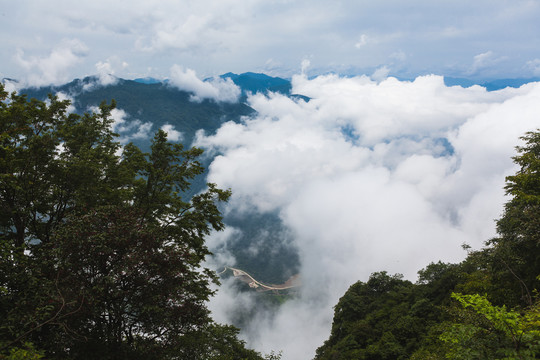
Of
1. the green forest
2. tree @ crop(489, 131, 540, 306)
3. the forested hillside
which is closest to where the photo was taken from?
the forested hillside

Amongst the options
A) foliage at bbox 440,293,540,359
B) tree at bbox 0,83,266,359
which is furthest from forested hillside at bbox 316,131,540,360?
tree at bbox 0,83,266,359

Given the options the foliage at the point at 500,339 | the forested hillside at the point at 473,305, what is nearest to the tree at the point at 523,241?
the forested hillside at the point at 473,305

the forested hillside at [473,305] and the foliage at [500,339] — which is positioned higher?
the forested hillside at [473,305]

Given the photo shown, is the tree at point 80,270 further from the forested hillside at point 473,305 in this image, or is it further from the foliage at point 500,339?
the forested hillside at point 473,305

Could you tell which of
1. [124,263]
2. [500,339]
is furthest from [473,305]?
[124,263]

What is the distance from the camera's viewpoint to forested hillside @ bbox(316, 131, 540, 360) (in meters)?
6.14

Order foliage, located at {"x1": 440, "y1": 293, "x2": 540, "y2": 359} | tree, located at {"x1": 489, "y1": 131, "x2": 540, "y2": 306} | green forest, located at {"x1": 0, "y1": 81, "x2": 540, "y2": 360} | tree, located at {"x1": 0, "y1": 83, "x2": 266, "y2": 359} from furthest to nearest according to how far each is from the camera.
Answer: tree, located at {"x1": 489, "y1": 131, "x2": 540, "y2": 306}
tree, located at {"x1": 0, "y1": 83, "x2": 266, "y2": 359}
green forest, located at {"x1": 0, "y1": 81, "x2": 540, "y2": 360}
foliage, located at {"x1": 440, "y1": 293, "x2": 540, "y2": 359}

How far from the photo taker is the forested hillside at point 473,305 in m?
6.14

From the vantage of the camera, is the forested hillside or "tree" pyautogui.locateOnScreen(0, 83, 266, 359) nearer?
the forested hillside

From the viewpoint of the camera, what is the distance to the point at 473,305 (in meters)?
6.62

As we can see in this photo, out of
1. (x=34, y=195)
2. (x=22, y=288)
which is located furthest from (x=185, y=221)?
(x=22, y=288)

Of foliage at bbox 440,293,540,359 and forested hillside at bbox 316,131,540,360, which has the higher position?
forested hillside at bbox 316,131,540,360

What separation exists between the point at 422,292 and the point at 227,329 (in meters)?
23.5

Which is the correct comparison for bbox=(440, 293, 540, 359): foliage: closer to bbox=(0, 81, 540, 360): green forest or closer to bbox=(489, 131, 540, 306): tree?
bbox=(0, 81, 540, 360): green forest
